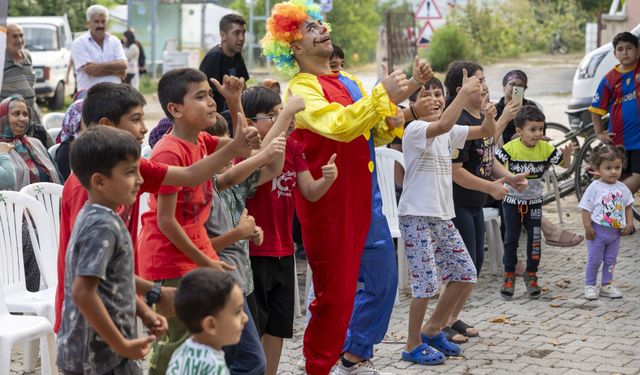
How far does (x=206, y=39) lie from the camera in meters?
32.2

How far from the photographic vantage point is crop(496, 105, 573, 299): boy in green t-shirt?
8.01 m

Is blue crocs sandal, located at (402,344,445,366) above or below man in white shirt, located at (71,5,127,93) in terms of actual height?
below

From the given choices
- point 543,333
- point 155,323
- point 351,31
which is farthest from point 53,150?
point 351,31

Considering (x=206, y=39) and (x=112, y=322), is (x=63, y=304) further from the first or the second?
(x=206, y=39)

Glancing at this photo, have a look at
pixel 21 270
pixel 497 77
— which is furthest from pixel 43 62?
pixel 21 270

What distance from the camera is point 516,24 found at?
136ft

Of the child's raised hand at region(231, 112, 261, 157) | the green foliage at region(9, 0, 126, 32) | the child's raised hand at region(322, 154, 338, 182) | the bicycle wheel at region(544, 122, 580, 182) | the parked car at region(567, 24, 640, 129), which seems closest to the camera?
the child's raised hand at region(231, 112, 261, 157)

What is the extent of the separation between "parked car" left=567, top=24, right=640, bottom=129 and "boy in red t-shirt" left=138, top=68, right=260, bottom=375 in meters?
9.00

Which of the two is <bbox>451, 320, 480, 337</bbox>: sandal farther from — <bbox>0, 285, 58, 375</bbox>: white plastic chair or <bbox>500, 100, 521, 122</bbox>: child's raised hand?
<bbox>0, 285, 58, 375</bbox>: white plastic chair

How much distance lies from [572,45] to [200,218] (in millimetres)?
37357

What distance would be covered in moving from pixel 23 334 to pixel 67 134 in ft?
8.48

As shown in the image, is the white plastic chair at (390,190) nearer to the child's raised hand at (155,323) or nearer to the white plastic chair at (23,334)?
the white plastic chair at (23,334)

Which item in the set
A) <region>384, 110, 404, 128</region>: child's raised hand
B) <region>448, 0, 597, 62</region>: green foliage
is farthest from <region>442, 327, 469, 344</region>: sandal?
<region>448, 0, 597, 62</region>: green foliage

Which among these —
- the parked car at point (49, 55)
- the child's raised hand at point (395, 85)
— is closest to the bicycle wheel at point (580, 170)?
the child's raised hand at point (395, 85)
